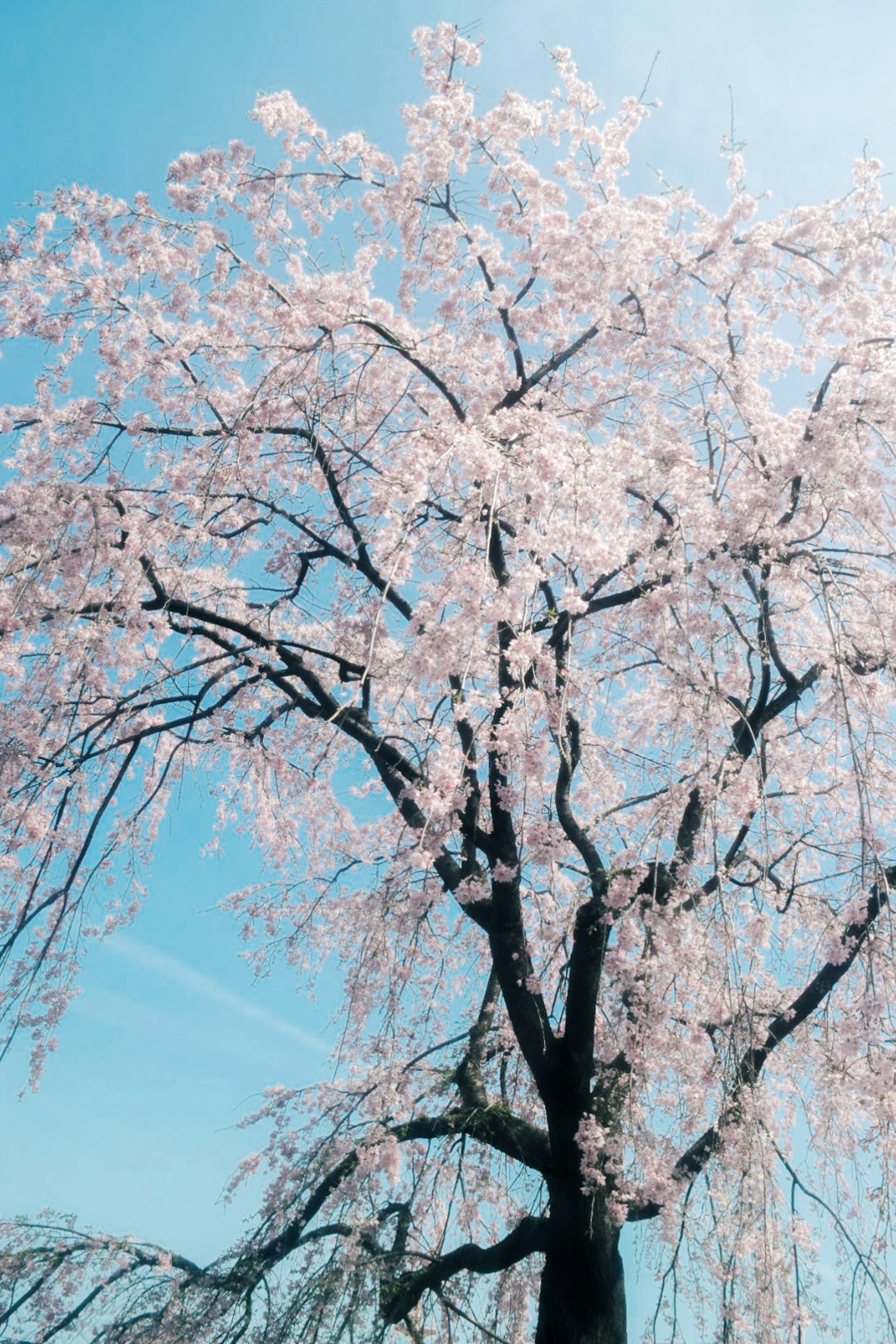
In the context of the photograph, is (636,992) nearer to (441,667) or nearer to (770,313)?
(441,667)

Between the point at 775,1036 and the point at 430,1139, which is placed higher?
the point at 775,1036

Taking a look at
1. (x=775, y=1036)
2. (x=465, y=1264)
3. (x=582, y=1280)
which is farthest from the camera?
(x=465, y=1264)

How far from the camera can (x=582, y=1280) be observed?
15.6 ft

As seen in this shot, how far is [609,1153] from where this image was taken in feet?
15.7

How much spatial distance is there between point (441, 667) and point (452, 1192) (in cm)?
370

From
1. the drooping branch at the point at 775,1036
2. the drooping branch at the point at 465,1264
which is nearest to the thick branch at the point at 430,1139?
the drooping branch at the point at 465,1264

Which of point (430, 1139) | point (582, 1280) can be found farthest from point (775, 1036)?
point (430, 1139)

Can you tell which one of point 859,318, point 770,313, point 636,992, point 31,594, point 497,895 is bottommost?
point 636,992

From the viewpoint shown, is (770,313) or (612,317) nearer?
(612,317)

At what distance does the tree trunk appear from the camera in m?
4.68

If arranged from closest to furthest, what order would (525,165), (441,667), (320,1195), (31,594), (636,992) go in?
(441,667)
(636,992)
(31,594)
(320,1195)
(525,165)

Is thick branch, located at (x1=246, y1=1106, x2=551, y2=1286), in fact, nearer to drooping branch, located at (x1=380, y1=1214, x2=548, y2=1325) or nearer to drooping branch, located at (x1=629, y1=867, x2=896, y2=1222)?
drooping branch, located at (x1=380, y1=1214, x2=548, y2=1325)

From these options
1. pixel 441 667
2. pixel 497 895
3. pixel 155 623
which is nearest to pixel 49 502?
pixel 155 623

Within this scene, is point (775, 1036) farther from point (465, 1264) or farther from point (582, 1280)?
point (465, 1264)
